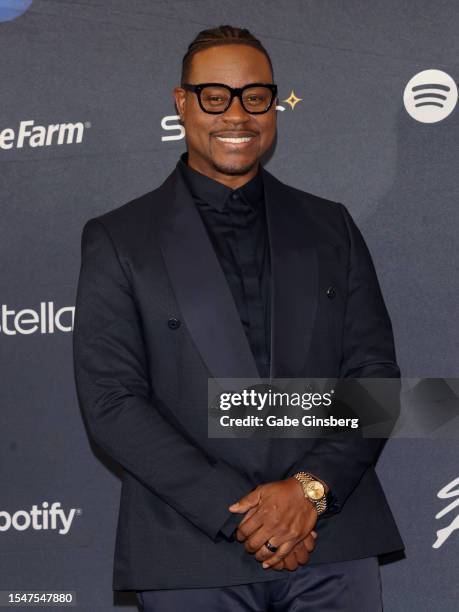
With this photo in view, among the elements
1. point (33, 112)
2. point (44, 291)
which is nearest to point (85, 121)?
point (33, 112)

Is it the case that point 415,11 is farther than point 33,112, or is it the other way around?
point 33,112

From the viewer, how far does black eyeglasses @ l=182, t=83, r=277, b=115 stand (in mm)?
2598

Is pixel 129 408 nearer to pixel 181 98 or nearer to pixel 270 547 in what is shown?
pixel 270 547

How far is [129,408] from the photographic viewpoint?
2.37 meters

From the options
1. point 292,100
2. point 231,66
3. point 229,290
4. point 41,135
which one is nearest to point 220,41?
point 231,66

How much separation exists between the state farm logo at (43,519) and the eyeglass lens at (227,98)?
155cm

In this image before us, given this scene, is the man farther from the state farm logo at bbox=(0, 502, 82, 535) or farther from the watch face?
the state farm logo at bbox=(0, 502, 82, 535)

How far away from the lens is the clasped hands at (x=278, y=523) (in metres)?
2.24

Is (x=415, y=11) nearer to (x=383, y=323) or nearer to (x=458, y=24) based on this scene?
(x=458, y=24)

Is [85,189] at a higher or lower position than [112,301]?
higher

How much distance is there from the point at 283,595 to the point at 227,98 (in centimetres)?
121

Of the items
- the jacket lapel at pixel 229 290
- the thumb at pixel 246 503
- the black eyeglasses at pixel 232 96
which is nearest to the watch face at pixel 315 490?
the thumb at pixel 246 503

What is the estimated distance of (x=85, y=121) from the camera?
3535 mm

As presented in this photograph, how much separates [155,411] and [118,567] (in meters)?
0.39
